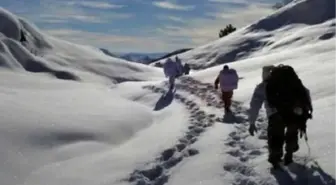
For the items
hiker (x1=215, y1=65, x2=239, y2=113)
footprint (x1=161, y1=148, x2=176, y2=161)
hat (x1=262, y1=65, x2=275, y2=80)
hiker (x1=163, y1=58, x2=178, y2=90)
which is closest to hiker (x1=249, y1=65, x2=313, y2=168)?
hat (x1=262, y1=65, x2=275, y2=80)

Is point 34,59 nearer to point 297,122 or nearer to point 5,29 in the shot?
point 5,29

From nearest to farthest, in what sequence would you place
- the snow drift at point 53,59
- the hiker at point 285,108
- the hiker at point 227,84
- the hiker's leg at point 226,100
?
the hiker at point 285,108
the hiker's leg at point 226,100
the hiker at point 227,84
the snow drift at point 53,59

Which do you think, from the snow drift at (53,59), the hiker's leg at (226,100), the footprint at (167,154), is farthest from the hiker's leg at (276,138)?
the snow drift at (53,59)

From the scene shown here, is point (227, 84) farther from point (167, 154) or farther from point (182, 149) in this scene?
point (167, 154)

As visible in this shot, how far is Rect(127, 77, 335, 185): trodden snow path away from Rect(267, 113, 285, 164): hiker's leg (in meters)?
0.25

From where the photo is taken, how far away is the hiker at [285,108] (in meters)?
8.59

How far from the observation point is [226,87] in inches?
678

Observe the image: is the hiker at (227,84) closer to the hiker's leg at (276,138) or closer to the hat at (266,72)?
the hat at (266,72)

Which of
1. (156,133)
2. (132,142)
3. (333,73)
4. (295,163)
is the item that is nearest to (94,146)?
(132,142)

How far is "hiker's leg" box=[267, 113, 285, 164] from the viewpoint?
8781mm

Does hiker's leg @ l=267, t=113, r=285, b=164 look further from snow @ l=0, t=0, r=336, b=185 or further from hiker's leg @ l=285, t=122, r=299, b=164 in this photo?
snow @ l=0, t=0, r=336, b=185

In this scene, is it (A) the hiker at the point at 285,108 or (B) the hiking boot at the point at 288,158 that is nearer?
(A) the hiker at the point at 285,108

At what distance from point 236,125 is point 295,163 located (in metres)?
4.95

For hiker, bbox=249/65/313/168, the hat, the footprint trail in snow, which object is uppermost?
the hat
